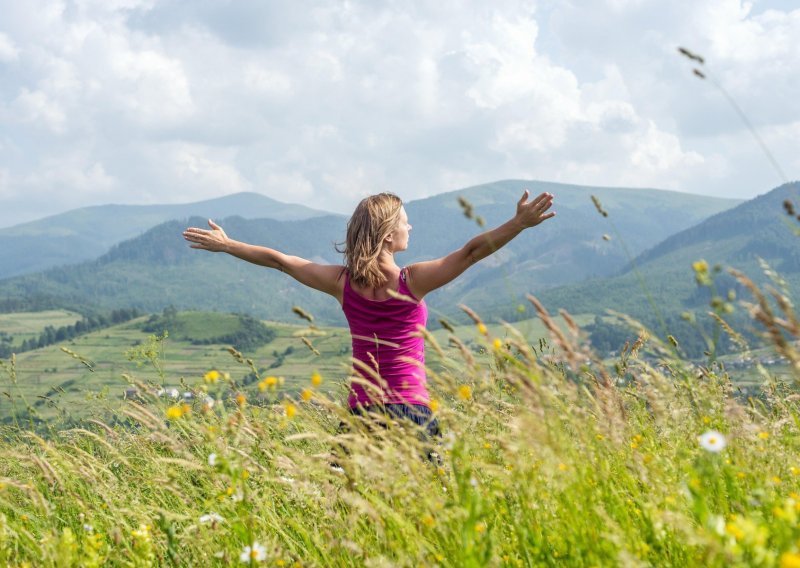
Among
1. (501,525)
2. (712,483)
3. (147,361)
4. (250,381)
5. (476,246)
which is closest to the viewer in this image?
(712,483)

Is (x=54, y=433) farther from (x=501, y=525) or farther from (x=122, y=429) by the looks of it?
(x=501, y=525)

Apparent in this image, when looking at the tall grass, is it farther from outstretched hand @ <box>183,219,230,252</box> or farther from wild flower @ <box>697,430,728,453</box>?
outstretched hand @ <box>183,219,230,252</box>

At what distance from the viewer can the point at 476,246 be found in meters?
4.89

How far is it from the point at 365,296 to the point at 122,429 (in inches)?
113

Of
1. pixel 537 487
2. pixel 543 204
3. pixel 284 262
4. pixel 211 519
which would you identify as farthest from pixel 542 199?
pixel 211 519

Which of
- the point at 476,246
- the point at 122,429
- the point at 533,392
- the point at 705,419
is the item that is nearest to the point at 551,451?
the point at 533,392

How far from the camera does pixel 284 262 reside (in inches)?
233

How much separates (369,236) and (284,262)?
43.1 inches

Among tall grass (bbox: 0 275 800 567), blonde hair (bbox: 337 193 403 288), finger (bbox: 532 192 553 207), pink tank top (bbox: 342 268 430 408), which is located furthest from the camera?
blonde hair (bbox: 337 193 403 288)

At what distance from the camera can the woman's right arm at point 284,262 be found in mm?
5504

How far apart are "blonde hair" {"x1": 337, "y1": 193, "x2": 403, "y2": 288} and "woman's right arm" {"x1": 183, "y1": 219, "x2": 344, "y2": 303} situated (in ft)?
0.93

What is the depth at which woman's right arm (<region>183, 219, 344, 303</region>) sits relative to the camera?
5.50 meters

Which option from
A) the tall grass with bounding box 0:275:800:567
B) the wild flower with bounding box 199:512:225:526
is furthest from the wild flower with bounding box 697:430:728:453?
the wild flower with bounding box 199:512:225:526

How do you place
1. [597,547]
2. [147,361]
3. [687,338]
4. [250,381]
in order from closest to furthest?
[597,547], [147,361], [250,381], [687,338]
